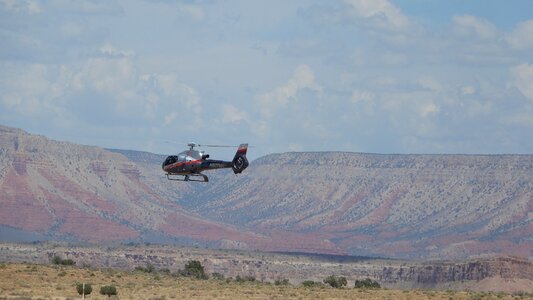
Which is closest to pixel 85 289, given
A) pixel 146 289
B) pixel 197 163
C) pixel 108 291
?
pixel 108 291

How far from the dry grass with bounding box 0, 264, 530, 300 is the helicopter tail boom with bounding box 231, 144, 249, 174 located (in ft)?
29.1

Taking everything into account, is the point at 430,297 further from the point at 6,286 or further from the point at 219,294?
the point at 6,286

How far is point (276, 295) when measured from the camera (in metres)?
98.8

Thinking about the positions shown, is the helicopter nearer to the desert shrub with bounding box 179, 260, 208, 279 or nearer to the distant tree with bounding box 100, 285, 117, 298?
the distant tree with bounding box 100, 285, 117, 298

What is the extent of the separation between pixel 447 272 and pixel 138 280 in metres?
90.7

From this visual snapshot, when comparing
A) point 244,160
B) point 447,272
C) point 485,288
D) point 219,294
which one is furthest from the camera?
point 447,272

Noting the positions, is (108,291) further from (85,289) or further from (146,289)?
(146,289)

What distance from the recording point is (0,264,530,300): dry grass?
95.1 meters

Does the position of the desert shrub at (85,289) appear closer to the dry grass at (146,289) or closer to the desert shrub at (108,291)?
the dry grass at (146,289)

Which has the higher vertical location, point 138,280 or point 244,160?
point 244,160

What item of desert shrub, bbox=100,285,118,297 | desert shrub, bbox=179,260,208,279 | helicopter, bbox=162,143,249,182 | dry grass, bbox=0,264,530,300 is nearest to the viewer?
desert shrub, bbox=100,285,118,297

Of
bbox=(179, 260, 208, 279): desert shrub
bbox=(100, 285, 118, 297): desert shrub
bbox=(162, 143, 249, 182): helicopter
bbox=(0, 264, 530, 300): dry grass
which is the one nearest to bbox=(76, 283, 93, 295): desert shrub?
bbox=(0, 264, 530, 300): dry grass

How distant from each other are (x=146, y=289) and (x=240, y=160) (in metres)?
12.7

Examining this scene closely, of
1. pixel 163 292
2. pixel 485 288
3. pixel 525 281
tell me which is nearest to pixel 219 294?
pixel 163 292
